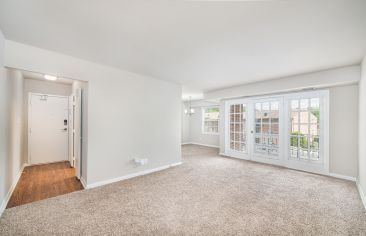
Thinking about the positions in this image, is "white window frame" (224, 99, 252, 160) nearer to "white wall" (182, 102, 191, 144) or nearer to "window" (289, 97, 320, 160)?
"window" (289, 97, 320, 160)

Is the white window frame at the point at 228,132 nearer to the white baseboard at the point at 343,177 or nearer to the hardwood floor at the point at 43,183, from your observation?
the white baseboard at the point at 343,177

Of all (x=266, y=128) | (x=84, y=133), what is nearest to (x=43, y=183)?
(x=84, y=133)

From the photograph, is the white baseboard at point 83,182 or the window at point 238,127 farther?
the window at point 238,127

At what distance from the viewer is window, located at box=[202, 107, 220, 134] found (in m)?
7.68

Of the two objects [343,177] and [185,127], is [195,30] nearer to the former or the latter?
[343,177]

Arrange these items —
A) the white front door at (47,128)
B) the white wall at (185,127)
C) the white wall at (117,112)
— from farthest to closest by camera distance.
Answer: the white wall at (185,127) < the white front door at (47,128) < the white wall at (117,112)

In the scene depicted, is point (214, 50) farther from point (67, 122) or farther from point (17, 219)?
point (67, 122)

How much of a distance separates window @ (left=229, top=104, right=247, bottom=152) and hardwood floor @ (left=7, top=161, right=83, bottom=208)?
15.3 feet

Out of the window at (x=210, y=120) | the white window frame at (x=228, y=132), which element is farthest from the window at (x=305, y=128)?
the window at (x=210, y=120)

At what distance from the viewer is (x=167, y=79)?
423cm

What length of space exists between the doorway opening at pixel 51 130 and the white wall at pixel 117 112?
328 mm

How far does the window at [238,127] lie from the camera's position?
5422mm

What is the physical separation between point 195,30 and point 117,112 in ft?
7.68

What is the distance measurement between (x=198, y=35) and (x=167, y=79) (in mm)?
2267
